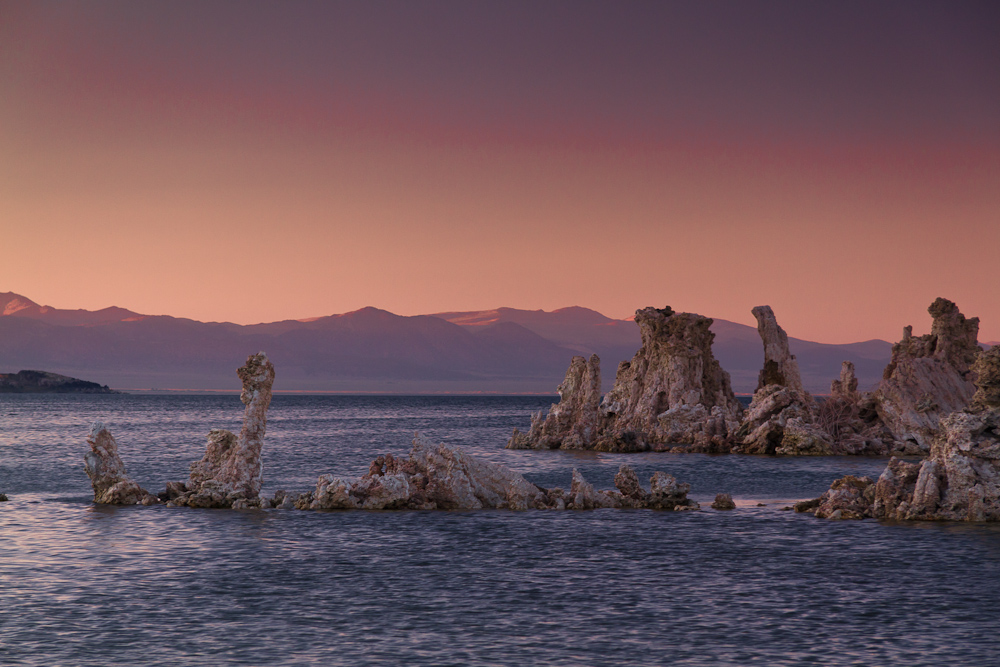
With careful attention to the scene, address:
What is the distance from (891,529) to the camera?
114 feet

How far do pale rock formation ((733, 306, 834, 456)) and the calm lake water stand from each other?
125ft

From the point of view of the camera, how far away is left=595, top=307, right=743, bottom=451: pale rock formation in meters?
86.4

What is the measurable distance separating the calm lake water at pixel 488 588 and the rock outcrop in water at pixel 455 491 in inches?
49.1

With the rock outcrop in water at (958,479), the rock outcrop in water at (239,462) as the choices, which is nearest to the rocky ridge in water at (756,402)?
the rock outcrop in water at (958,479)

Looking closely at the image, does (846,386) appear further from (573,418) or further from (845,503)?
(845,503)

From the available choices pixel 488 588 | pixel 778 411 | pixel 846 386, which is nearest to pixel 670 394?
pixel 778 411

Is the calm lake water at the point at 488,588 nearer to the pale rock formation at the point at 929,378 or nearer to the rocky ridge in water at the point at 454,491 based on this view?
the rocky ridge in water at the point at 454,491

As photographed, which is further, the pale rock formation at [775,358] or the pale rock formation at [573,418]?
the pale rock formation at [775,358]

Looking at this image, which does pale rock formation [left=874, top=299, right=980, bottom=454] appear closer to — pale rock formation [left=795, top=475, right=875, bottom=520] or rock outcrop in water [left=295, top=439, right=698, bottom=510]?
pale rock formation [left=795, top=475, right=875, bottom=520]

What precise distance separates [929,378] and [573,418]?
106 feet

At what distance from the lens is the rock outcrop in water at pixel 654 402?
86.8 m

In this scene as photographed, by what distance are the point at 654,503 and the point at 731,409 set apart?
5470 centimetres

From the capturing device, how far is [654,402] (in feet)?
304

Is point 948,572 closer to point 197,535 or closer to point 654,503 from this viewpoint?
point 654,503
